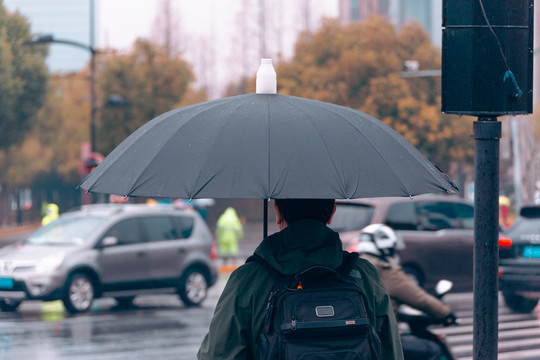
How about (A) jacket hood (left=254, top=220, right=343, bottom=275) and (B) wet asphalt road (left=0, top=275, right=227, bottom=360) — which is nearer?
(A) jacket hood (left=254, top=220, right=343, bottom=275)

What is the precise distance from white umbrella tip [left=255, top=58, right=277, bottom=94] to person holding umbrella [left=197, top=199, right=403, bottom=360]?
621mm

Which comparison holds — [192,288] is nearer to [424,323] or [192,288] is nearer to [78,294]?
[78,294]

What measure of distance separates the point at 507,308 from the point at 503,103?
10.6 m

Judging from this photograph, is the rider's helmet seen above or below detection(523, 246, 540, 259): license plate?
above

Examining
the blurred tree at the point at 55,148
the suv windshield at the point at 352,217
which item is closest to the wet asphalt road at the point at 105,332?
the suv windshield at the point at 352,217

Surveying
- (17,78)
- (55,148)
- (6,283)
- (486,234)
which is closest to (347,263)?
(486,234)

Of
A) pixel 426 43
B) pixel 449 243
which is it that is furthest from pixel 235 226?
pixel 426 43

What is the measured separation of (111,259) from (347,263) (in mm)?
12006

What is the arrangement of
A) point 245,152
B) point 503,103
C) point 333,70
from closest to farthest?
point 245,152 → point 503,103 → point 333,70

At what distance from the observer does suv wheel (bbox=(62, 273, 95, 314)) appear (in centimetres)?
1393

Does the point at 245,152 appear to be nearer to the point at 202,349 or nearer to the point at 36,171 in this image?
the point at 202,349

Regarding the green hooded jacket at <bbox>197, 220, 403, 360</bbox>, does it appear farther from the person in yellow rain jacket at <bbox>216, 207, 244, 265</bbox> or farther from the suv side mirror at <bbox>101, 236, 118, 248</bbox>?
the person in yellow rain jacket at <bbox>216, 207, 244, 265</bbox>

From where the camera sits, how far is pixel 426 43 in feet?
136

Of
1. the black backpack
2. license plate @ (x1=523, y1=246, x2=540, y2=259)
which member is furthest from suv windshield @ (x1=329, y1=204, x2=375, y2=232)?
the black backpack
